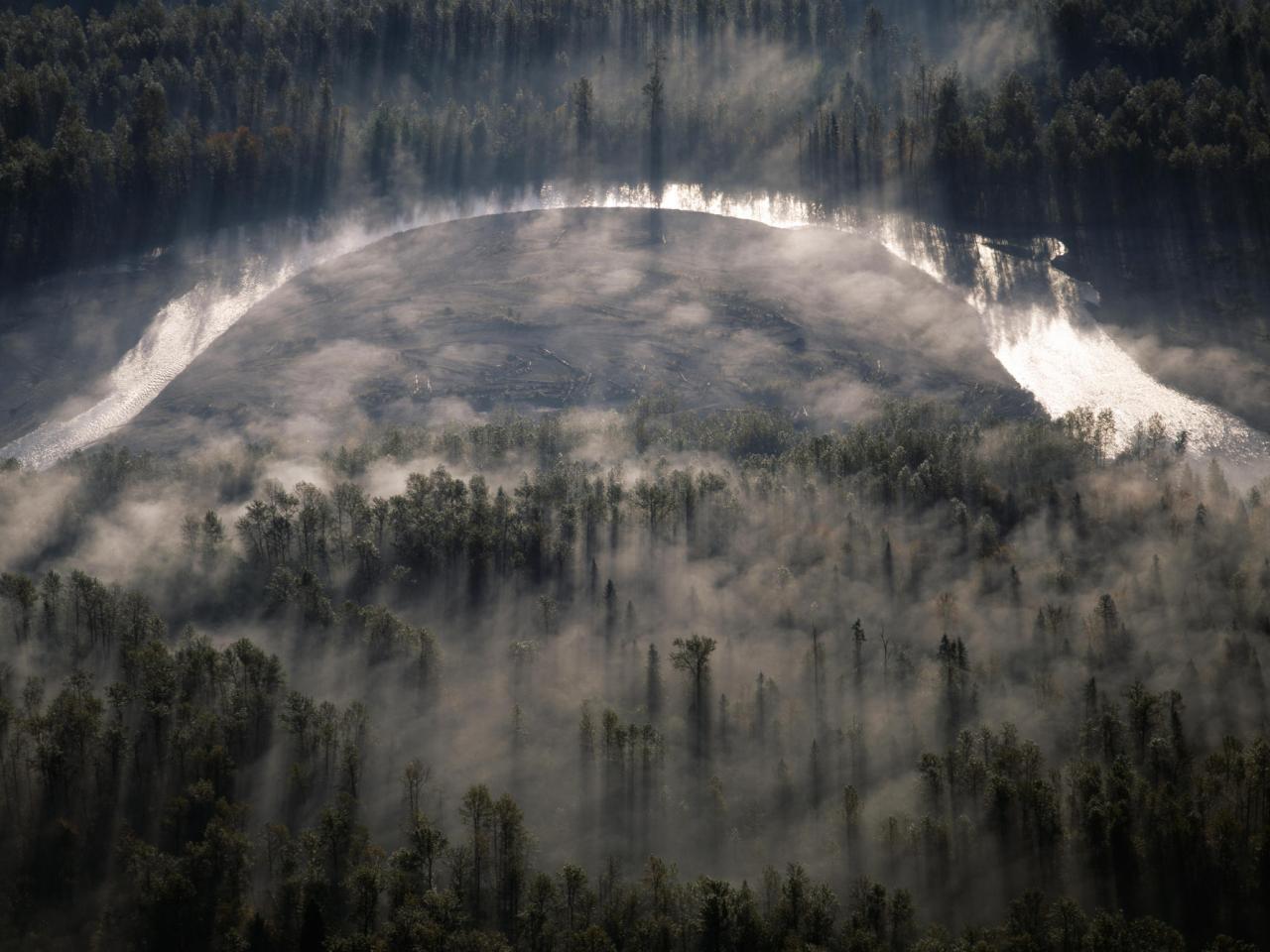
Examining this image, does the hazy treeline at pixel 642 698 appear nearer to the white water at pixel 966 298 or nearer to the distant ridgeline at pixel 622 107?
the white water at pixel 966 298

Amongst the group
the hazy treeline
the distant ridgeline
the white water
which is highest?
the distant ridgeline

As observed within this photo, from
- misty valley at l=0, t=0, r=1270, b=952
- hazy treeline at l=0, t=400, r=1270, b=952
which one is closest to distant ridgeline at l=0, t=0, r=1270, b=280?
misty valley at l=0, t=0, r=1270, b=952

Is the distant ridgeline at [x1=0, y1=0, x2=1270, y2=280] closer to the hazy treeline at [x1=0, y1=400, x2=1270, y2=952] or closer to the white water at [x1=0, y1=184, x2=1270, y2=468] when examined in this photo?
the white water at [x1=0, y1=184, x2=1270, y2=468]

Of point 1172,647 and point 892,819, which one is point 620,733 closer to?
point 892,819

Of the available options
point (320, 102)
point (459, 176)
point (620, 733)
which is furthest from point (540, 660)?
point (320, 102)

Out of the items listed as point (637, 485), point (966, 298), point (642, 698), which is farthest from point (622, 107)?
point (642, 698)

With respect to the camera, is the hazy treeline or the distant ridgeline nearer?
the hazy treeline
